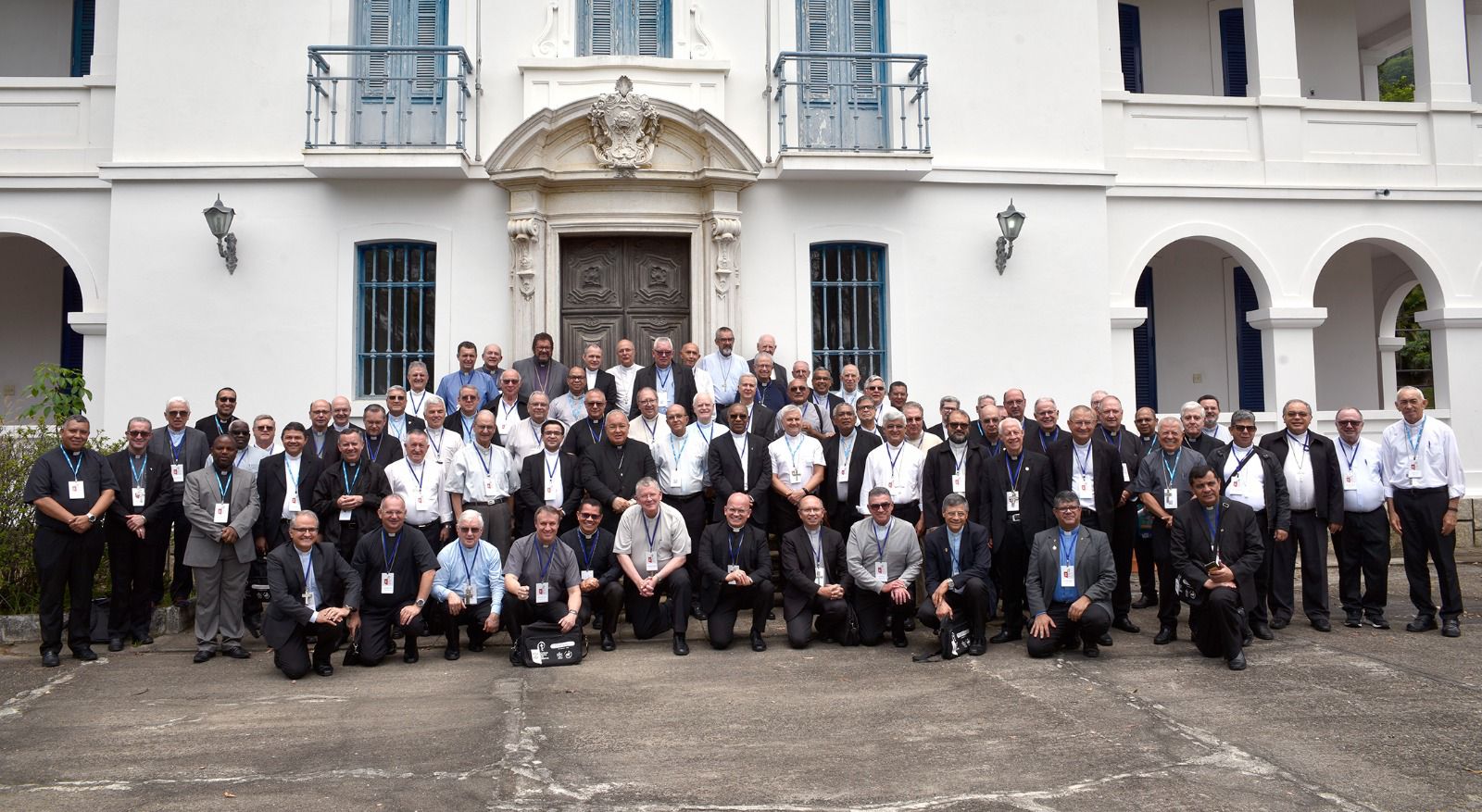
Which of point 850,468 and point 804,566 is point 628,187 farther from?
point 804,566

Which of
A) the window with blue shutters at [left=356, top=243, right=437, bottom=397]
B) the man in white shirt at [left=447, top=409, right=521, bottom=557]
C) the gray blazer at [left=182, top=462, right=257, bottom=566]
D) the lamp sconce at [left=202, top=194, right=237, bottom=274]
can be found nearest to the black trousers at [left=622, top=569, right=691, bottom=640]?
the man in white shirt at [left=447, top=409, right=521, bottom=557]

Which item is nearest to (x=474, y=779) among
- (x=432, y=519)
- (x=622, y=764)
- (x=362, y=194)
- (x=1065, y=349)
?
(x=622, y=764)

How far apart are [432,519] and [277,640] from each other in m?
1.53

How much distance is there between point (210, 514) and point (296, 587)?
107 cm

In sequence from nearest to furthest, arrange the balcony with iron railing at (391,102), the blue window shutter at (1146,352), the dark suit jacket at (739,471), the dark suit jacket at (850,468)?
1. the dark suit jacket at (739,471)
2. the dark suit jacket at (850,468)
3. the balcony with iron railing at (391,102)
4. the blue window shutter at (1146,352)

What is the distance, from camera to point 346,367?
37.3 ft

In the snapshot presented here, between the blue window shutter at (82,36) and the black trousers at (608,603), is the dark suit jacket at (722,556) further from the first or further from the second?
the blue window shutter at (82,36)

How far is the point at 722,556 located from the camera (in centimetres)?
830

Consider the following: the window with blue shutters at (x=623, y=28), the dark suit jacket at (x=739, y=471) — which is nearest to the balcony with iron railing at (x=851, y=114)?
the window with blue shutters at (x=623, y=28)

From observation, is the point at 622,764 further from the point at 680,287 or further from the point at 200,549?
the point at 680,287

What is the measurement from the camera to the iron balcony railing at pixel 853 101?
38.1ft

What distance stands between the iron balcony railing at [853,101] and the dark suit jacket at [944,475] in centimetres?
427

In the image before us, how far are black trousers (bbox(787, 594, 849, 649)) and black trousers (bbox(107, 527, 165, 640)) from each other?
5.01m

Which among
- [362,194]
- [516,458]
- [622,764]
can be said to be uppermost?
[362,194]
